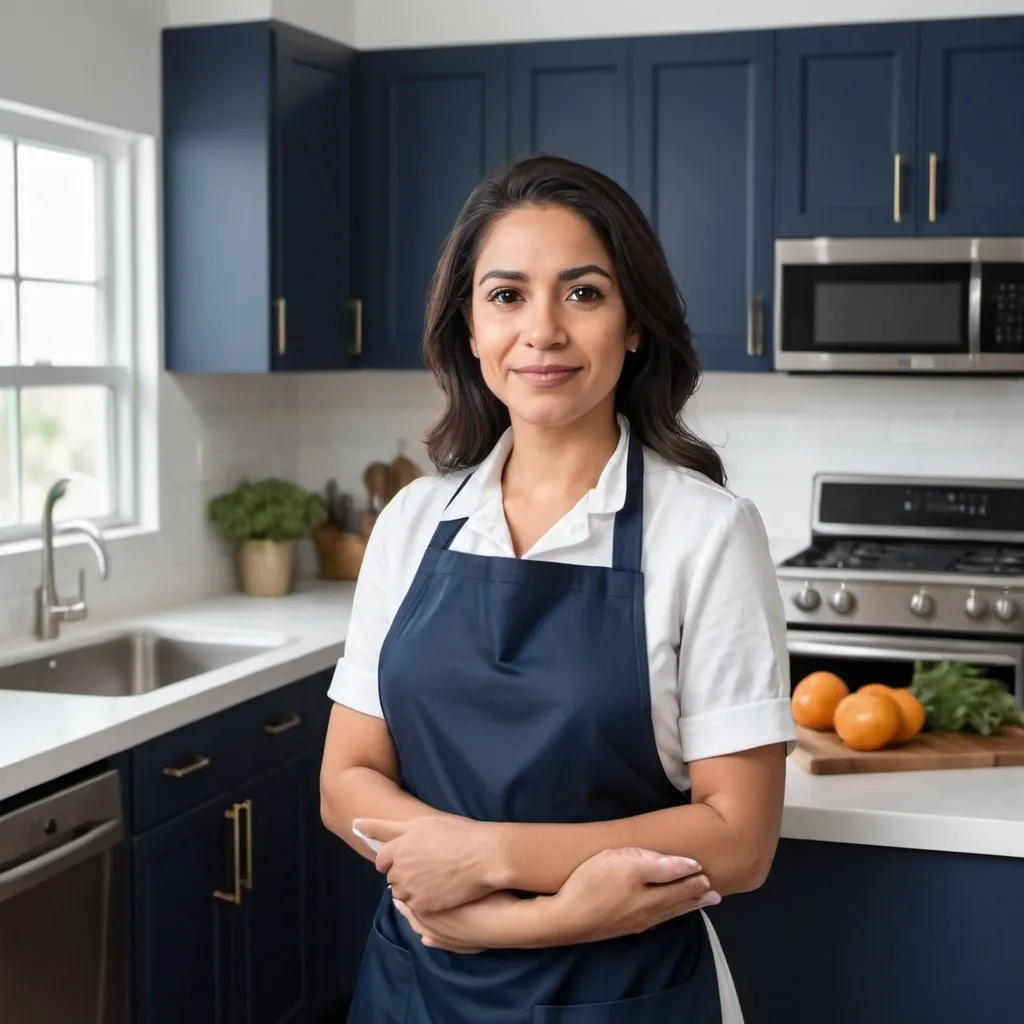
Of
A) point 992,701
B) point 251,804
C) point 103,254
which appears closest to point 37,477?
point 103,254

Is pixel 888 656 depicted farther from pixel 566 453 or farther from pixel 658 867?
pixel 658 867

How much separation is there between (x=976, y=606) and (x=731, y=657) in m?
2.41

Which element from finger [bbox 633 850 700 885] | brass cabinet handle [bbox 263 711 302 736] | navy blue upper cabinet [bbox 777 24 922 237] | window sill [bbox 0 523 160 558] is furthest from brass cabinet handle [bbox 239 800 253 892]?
navy blue upper cabinet [bbox 777 24 922 237]

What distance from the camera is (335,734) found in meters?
1.82

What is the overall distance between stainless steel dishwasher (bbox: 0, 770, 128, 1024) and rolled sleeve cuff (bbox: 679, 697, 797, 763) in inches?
50.4

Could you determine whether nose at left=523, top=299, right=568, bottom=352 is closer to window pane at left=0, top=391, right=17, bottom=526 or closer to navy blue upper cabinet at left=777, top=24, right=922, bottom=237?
window pane at left=0, top=391, right=17, bottom=526

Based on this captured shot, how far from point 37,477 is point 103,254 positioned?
0.65m

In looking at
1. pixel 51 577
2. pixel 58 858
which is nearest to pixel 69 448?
pixel 51 577

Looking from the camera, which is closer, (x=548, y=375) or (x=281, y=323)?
(x=548, y=375)

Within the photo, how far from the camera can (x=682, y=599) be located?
1655mm

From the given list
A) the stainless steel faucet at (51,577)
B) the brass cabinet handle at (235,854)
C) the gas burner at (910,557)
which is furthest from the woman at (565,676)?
the gas burner at (910,557)

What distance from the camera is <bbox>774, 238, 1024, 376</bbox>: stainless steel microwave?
157 inches

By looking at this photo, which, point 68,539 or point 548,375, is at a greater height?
point 548,375

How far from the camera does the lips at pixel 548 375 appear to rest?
1.70 meters
